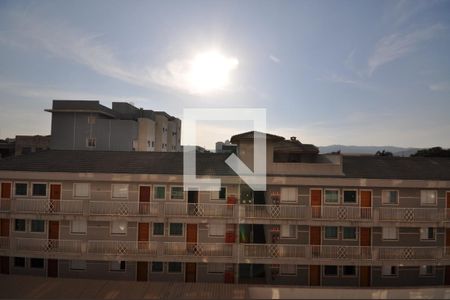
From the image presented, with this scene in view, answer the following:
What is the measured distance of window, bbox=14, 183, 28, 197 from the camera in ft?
74.4

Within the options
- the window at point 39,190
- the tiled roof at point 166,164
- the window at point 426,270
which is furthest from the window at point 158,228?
the window at point 426,270

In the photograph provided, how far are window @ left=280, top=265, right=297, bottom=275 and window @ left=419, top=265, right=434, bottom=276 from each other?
8423 mm

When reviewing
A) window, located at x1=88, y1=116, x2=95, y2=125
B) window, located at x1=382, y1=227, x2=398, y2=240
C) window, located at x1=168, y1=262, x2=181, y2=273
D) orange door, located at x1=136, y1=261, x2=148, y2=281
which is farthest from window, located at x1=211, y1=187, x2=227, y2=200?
window, located at x1=88, y1=116, x2=95, y2=125

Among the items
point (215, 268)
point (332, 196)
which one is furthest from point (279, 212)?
point (215, 268)

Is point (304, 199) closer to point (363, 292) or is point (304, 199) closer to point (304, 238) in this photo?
point (304, 238)

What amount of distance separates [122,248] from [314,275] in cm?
1233

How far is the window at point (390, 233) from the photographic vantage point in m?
22.7

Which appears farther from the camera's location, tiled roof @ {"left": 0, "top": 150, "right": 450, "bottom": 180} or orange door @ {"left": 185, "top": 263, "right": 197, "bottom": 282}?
orange door @ {"left": 185, "top": 263, "right": 197, "bottom": 282}

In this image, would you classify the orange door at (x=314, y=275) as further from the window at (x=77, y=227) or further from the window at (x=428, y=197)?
the window at (x=77, y=227)

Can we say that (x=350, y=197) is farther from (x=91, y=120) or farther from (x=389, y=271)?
(x=91, y=120)

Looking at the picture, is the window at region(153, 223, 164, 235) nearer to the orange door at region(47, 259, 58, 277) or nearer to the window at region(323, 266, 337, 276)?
the orange door at region(47, 259, 58, 277)

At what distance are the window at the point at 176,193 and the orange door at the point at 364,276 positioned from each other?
41.5ft

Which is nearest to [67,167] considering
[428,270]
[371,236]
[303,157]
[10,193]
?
[10,193]

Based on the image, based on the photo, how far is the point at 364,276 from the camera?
22.8 metres
